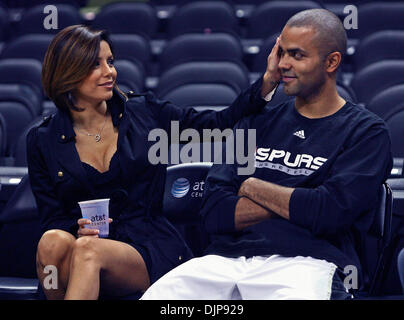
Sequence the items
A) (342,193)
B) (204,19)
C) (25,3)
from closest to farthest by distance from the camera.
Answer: (342,193) < (204,19) < (25,3)

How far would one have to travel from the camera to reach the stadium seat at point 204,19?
491cm

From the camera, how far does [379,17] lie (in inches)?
190

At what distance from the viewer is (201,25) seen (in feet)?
16.3

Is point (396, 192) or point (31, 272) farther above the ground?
point (396, 192)

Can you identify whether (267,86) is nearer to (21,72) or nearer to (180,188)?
(180,188)

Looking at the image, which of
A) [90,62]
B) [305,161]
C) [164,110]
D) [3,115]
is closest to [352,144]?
[305,161]

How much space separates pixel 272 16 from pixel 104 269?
3.33 m

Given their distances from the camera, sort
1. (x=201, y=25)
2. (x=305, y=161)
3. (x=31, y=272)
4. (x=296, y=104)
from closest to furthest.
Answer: (x=305, y=161), (x=296, y=104), (x=31, y=272), (x=201, y=25)

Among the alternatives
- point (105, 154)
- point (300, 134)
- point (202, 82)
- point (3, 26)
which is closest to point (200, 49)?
point (202, 82)

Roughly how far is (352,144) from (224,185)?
0.42m

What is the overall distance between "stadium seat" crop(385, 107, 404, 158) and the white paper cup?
63.1 inches

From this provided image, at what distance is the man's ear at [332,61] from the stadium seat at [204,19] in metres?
2.73

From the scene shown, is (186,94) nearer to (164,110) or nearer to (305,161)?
(164,110)

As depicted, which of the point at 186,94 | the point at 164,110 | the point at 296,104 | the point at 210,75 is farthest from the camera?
the point at 210,75
